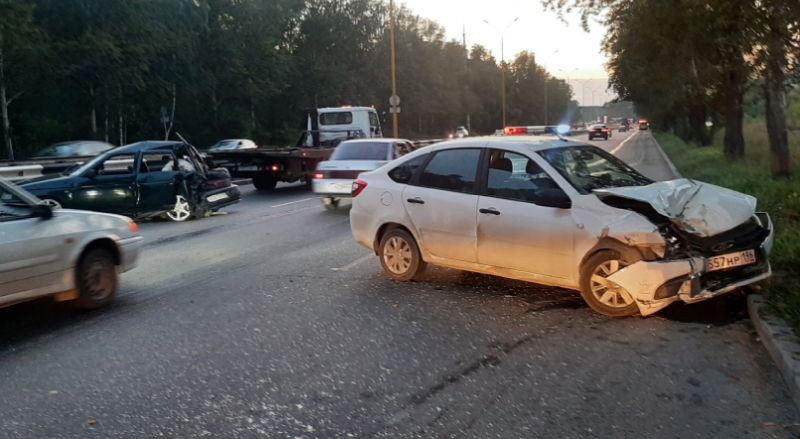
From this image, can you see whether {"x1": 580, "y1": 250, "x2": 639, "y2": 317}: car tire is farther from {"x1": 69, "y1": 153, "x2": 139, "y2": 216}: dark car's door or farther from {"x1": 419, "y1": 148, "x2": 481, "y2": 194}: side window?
{"x1": 69, "y1": 153, "x2": 139, "y2": 216}: dark car's door

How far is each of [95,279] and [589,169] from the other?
499cm

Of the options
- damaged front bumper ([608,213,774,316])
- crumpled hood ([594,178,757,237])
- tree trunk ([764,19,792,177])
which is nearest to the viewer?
damaged front bumper ([608,213,774,316])

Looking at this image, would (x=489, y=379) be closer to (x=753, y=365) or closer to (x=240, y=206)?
(x=753, y=365)

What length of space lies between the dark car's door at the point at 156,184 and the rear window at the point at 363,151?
3.65 m

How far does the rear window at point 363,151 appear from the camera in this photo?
51.9ft

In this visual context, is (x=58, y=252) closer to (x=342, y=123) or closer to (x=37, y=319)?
(x=37, y=319)

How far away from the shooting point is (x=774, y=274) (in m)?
7.09

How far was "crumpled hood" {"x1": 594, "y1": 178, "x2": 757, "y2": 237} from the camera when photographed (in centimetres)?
598

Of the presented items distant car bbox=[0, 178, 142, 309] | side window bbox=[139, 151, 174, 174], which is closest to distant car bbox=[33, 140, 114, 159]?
side window bbox=[139, 151, 174, 174]

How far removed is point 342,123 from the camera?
87.4 feet

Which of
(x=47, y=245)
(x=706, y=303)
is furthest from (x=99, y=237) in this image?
(x=706, y=303)

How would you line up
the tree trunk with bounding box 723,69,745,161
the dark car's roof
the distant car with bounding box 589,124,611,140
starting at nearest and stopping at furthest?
the dark car's roof
the tree trunk with bounding box 723,69,745,161
the distant car with bounding box 589,124,611,140

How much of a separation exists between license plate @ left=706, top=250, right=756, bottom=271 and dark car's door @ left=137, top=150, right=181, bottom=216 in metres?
10.9

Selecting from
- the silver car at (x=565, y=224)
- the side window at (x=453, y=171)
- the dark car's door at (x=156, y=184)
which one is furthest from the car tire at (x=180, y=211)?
the side window at (x=453, y=171)
